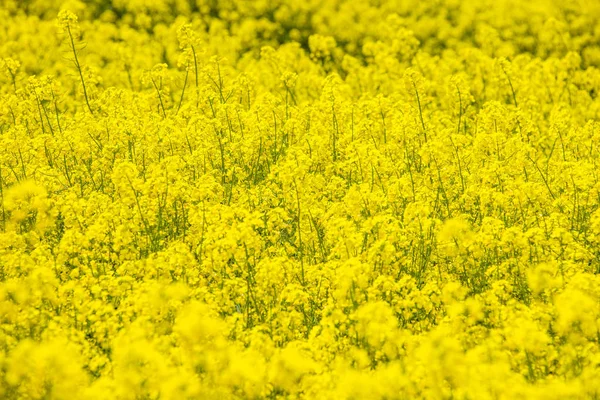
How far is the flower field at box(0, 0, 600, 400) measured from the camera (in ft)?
12.8

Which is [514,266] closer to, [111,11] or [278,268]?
[278,268]

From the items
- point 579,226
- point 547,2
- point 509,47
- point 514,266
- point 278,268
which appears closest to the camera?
point 278,268

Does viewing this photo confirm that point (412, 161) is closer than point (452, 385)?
No

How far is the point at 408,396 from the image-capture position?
3.86 m

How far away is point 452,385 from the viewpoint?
393 centimetres

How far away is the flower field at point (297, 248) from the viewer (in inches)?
154

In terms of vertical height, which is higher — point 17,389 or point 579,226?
point 17,389

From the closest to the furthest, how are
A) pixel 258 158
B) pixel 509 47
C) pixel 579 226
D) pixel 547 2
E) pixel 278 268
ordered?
pixel 278 268 → pixel 579 226 → pixel 258 158 → pixel 509 47 → pixel 547 2

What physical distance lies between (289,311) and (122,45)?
26.1 feet

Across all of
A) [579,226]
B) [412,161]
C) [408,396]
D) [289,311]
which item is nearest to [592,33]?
[412,161]

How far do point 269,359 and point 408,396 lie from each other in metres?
0.66

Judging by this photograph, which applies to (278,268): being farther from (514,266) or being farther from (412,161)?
(412,161)

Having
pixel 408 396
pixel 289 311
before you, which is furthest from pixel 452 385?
pixel 289 311

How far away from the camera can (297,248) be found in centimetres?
590
